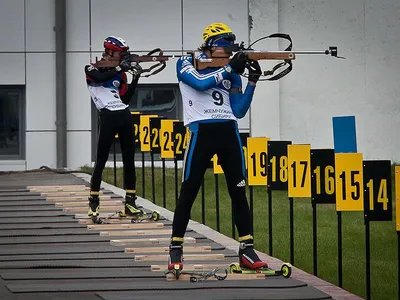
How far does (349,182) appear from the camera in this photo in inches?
477

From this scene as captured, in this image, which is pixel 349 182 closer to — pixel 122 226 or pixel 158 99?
pixel 122 226

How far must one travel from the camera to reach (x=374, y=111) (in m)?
25.7

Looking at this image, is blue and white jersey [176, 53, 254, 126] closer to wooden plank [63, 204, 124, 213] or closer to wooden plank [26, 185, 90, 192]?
wooden plank [63, 204, 124, 213]

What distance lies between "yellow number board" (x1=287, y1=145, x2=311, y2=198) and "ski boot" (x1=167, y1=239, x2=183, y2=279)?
2015 mm

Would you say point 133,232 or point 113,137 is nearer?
point 133,232

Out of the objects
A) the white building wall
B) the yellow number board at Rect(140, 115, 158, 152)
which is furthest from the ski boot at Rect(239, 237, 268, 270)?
the white building wall

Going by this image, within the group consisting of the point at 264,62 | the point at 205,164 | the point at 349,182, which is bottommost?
the point at 349,182

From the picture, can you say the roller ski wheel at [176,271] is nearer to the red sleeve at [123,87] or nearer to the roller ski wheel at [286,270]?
the roller ski wheel at [286,270]

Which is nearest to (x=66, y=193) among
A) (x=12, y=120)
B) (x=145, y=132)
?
(x=145, y=132)

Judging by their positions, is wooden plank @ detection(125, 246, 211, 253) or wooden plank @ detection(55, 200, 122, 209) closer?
wooden plank @ detection(125, 246, 211, 253)

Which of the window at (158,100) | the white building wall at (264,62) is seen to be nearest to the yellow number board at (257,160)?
the white building wall at (264,62)

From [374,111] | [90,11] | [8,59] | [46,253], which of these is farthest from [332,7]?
[46,253]

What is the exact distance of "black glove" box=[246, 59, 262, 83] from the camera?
11789mm

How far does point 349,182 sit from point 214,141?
1.31 m
